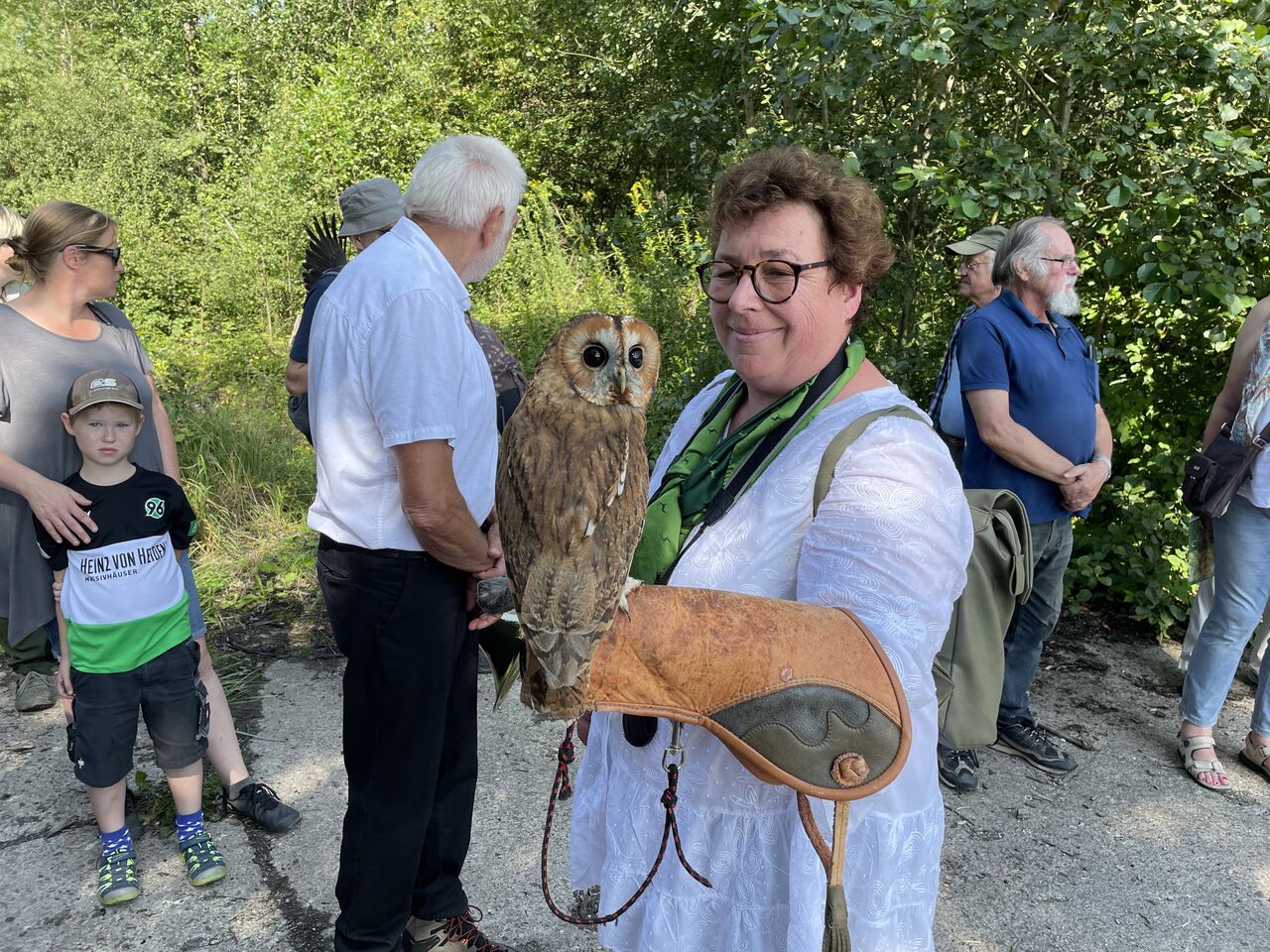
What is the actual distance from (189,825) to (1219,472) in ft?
13.8

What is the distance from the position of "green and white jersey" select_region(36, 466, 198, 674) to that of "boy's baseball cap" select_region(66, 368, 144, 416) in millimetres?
250

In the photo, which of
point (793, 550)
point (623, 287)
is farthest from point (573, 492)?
point (623, 287)

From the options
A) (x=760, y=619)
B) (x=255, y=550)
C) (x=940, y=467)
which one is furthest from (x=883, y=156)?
(x=255, y=550)

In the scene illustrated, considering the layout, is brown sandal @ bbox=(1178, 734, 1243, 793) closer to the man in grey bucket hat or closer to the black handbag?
the black handbag

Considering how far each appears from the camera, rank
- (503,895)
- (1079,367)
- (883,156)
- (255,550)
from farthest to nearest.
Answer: (255,550), (883,156), (1079,367), (503,895)

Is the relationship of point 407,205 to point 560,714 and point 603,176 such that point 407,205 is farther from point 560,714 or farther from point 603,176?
point 603,176

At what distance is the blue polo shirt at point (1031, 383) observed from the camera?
11.8 feet

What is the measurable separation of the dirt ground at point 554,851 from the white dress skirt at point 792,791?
59.8 inches

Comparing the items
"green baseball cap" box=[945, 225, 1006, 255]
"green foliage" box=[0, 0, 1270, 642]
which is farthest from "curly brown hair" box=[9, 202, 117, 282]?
"green baseball cap" box=[945, 225, 1006, 255]

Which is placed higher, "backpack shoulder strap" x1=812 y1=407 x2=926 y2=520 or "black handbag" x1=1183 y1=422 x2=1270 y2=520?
"backpack shoulder strap" x1=812 y1=407 x2=926 y2=520

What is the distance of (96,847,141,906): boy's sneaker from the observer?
2.89 meters

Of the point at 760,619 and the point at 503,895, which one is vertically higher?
the point at 760,619

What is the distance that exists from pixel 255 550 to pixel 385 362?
416 centimetres

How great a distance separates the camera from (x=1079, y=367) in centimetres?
374
